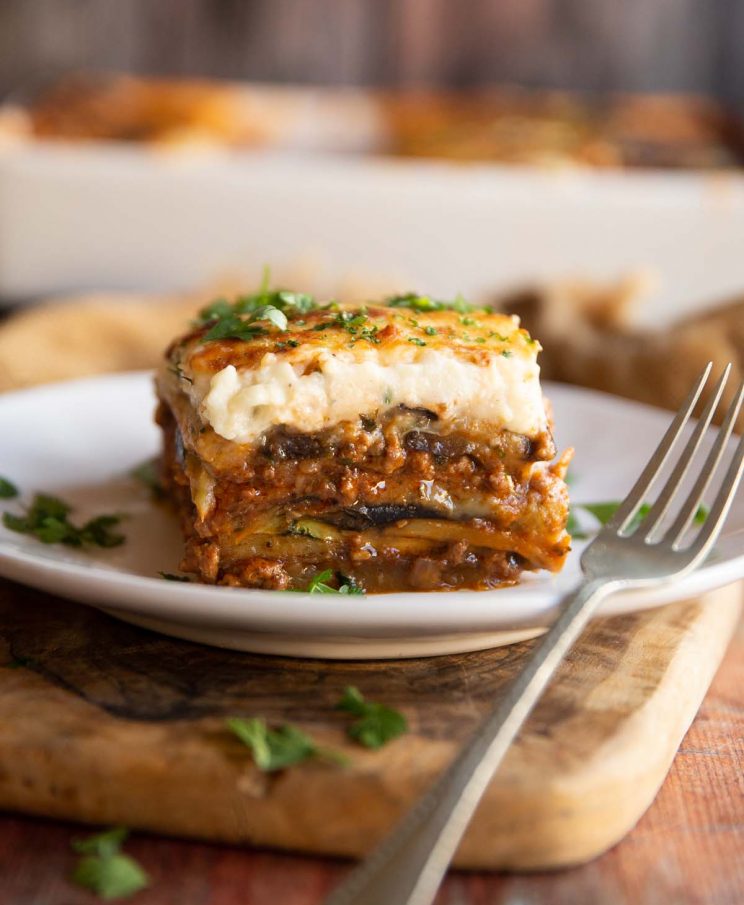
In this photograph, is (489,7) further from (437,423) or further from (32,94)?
(437,423)

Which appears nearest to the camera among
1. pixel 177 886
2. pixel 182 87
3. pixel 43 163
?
pixel 177 886

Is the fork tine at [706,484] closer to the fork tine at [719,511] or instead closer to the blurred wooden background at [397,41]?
the fork tine at [719,511]

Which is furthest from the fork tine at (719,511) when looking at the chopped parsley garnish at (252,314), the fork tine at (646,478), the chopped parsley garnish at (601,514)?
the chopped parsley garnish at (252,314)

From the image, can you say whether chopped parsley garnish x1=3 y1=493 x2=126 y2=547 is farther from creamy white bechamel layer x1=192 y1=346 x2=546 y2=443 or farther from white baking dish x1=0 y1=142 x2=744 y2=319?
white baking dish x1=0 y1=142 x2=744 y2=319

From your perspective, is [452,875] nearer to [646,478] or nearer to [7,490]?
[646,478]

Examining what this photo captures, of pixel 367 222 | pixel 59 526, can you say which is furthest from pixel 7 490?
pixel 367 222

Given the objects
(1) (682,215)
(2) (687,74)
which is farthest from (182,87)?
(2) (687,74)
